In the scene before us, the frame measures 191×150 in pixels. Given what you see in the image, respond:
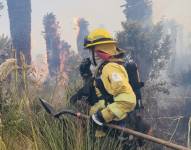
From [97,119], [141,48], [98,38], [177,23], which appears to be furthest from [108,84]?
[177,23]

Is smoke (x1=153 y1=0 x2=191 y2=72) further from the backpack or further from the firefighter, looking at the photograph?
the firefighter

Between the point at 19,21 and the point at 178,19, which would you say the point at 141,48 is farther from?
the point at 178,19

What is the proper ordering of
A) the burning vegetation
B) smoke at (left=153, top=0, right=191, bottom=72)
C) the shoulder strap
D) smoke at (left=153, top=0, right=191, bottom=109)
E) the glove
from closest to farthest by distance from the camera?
the burning vegetation
the shoulder strap
the glove
smoke at (left=153, top=0, right=191, bottom=109)
smoke at (left=153, top=0, right=191, bottom=72)

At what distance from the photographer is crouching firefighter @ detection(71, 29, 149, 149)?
401 centimetres

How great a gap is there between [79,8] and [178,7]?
30.0 m

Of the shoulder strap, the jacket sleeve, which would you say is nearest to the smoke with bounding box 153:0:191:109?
the shoulder strap

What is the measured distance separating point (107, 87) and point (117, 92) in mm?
145

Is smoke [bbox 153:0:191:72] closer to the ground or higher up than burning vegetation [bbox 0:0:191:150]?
higher up

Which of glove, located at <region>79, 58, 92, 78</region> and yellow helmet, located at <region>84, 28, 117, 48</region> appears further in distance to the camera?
glove, located at <region>79, 58, 92, 78</region>

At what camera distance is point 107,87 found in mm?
4129

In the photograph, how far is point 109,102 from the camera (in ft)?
13.8

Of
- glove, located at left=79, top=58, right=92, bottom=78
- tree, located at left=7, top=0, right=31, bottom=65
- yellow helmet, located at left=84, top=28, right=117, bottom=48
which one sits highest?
tree, located at left=7, top=0, right=31, bottom=65

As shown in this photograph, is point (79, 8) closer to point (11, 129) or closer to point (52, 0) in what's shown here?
point (52, 0)

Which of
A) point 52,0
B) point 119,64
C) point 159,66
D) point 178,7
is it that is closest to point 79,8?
point 52,0
